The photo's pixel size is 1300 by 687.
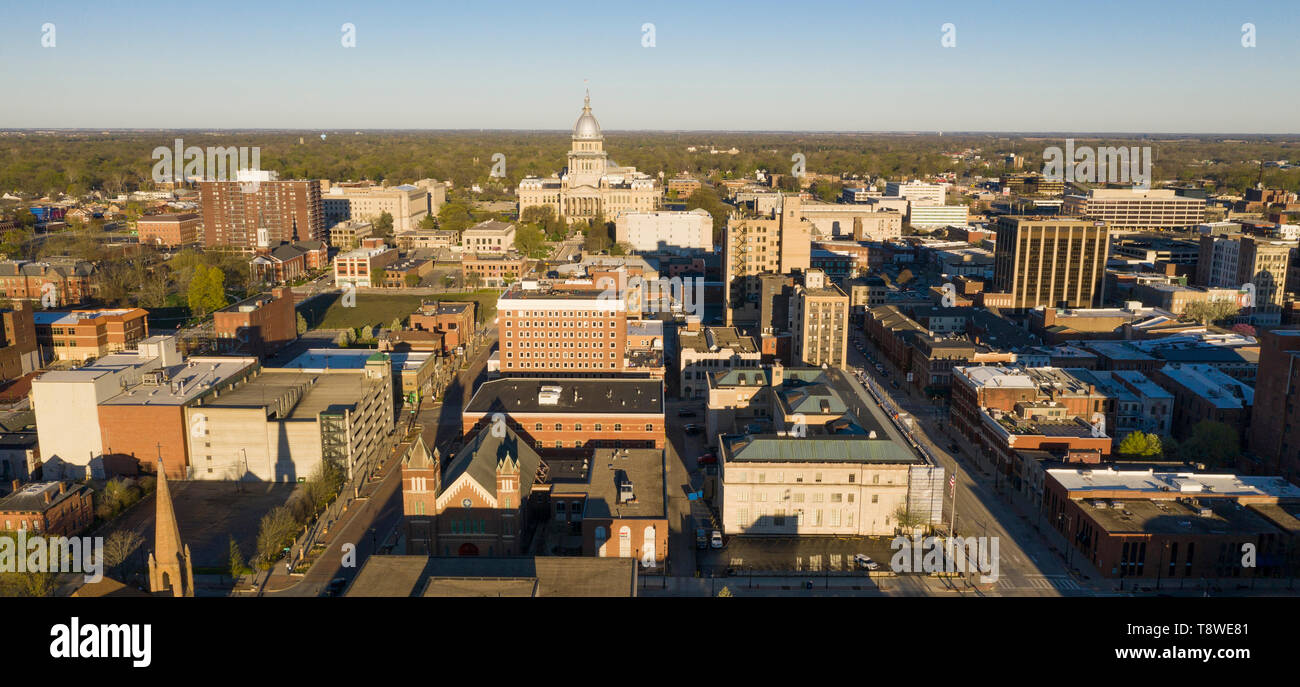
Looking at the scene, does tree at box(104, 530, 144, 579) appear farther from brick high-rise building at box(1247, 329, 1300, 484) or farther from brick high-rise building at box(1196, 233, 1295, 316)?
brick high-rise building at box(1196, 233, 1295, 316)

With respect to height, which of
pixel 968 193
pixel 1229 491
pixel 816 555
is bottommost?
pixel 816 555

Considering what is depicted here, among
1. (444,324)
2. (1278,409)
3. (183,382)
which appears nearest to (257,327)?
(444,324)

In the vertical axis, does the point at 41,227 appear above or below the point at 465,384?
above

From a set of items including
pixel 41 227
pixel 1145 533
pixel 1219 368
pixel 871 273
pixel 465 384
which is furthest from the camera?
pixel 41 227

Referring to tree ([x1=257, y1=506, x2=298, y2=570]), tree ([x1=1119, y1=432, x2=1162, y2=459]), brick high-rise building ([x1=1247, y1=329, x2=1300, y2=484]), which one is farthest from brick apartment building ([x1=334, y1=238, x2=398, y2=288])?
brick high-rise building ([x1=1247, y1=329, x2=1300, y2=484])

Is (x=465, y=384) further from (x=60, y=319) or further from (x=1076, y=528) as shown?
(x=1076, y=528)
